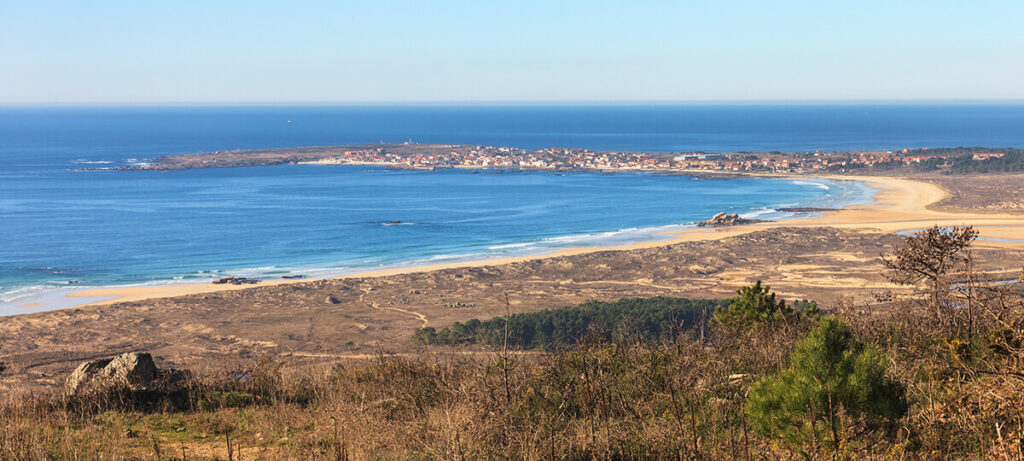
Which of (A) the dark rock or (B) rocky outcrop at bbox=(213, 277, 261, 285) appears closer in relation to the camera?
(B) rocky outcrop at bbox=(213, 277, 261, 285)

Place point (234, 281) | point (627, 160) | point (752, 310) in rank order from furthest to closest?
point (627, 160)
point (234, 281)
point (752, 310)

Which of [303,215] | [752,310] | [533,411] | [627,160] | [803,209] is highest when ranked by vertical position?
[533,411]

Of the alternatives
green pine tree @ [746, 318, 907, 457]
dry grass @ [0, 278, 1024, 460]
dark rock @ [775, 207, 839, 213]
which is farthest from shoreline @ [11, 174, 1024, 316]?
green pine tree @ [746, 318, 907, 457]

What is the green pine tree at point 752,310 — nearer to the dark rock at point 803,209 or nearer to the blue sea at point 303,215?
the blue sea at point 303,215

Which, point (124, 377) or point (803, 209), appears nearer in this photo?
point (124, 377)

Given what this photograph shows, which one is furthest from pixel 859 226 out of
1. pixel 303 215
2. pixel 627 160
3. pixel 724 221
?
pixel 627 160

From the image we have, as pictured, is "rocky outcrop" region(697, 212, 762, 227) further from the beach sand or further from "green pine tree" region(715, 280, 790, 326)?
"green pine tree" region(715, 280, 790, 326)

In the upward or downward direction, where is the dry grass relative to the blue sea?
upward

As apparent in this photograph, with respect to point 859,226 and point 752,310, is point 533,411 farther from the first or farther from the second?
point 859,226
